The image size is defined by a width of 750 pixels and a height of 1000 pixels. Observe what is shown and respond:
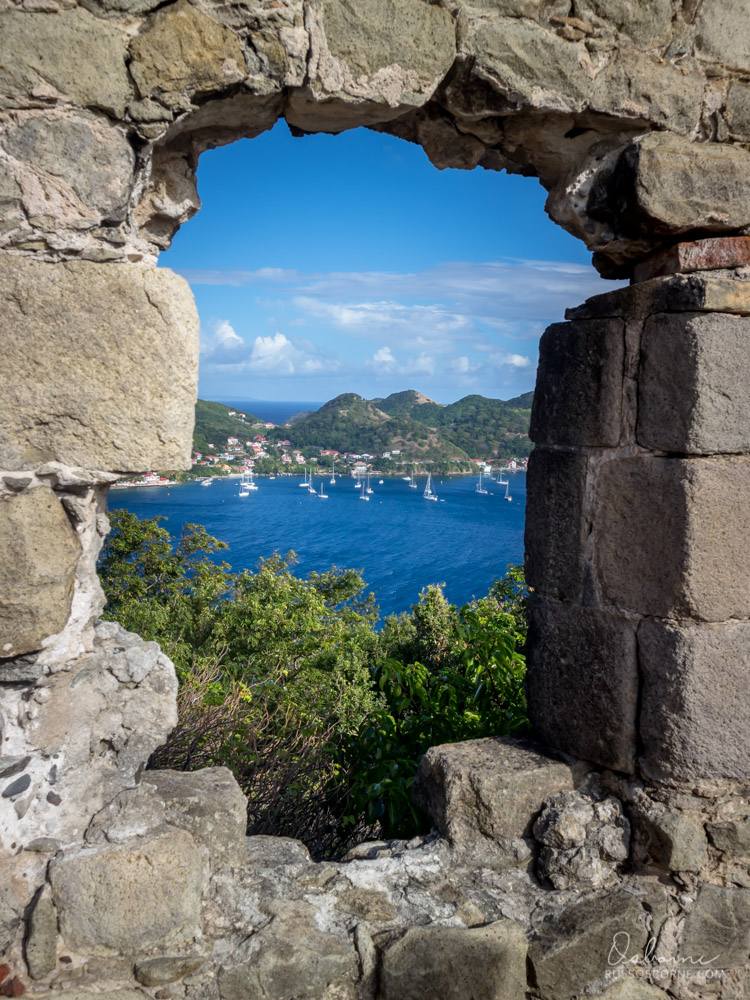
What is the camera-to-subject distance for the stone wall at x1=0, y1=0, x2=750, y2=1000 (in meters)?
2.04

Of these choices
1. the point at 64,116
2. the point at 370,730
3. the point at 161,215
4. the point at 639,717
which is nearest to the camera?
the point at 64,116

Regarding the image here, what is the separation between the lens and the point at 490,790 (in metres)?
2.65

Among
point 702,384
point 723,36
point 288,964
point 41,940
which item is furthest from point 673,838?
point 723,36

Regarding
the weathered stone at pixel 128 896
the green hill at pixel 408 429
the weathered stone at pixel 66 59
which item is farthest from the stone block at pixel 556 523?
the green hill at pixel 408 429

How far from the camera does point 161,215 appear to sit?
2316 mm

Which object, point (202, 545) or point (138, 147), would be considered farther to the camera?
point (202, 545)

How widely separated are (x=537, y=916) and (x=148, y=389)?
79.9 inches

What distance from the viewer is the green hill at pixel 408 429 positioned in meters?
58.3

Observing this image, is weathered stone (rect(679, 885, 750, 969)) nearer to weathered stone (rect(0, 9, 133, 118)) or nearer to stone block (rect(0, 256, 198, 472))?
stone block (rect(0, 256, 198, 472))

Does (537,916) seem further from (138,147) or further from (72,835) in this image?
(138,147)

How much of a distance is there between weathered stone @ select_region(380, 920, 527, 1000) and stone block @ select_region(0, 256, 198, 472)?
1570mm

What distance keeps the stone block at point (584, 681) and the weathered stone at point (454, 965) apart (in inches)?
28.5

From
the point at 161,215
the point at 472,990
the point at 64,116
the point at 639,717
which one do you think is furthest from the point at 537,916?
the point at 64,116

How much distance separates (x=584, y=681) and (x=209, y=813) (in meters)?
1.36
